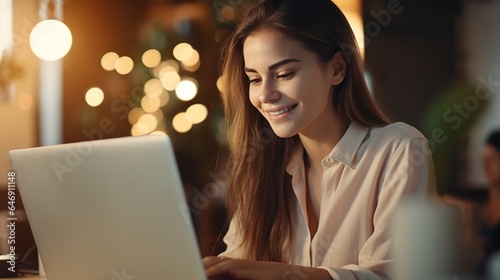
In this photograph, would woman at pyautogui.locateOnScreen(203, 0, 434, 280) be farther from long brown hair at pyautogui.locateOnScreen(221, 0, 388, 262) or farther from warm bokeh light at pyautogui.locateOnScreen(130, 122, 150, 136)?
warm bokeh light at pyautogui.locateOnScreen(130, 122, 150, 136)

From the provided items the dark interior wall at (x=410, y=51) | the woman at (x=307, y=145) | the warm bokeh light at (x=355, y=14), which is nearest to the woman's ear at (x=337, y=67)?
the woman at (x=307, y=145)

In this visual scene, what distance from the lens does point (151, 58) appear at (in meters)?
3.98

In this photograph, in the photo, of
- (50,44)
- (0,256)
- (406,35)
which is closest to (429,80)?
(406,35)

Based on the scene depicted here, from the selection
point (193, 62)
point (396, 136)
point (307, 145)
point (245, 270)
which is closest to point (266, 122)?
point (307, 145)

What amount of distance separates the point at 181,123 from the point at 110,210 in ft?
9.43

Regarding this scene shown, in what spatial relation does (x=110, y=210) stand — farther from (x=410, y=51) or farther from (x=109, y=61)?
(x=109, y=61)

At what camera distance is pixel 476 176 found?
10.7ft

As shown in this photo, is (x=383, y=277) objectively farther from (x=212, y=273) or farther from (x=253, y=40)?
(x=253, y=40)

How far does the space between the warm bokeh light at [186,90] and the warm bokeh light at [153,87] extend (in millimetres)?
134

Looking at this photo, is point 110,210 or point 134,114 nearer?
point 110,210

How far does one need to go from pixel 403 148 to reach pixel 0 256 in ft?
3.10

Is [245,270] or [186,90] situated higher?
[186,90]

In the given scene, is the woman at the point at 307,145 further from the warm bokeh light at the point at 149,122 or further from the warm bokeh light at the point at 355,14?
the warm bokeh light at the point at 149,122

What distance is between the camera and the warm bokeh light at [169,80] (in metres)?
3.84
